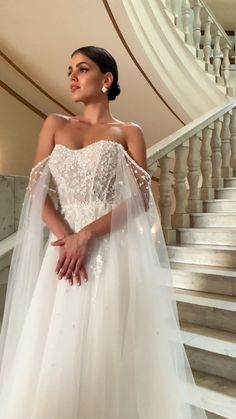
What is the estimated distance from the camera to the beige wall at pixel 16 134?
401 centimetres

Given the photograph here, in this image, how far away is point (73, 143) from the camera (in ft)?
3.84

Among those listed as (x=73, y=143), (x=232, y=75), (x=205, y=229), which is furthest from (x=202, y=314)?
(x=232, y=75)

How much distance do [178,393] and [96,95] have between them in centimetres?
98

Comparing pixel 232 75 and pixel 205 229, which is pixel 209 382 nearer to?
pixel 205 229

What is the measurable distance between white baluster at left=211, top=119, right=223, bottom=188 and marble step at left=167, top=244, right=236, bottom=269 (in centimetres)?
90

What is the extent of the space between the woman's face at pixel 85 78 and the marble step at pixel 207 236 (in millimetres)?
1902

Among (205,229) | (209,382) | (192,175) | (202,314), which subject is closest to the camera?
(209,382)

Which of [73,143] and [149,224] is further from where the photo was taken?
[149,224]

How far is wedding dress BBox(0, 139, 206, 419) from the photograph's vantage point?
3.53 feet

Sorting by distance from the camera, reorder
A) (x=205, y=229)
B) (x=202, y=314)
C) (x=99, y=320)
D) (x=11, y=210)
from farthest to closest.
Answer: (x=205, y=229)
(x=202, y=314)
(x=11, y=210)
(x=99, y=320)

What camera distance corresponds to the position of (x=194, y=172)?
325 centimetres

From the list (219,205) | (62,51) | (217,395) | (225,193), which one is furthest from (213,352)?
(62,51)

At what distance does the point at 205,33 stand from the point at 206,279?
293 centimetres

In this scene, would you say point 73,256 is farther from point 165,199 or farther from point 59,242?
point 165,199
